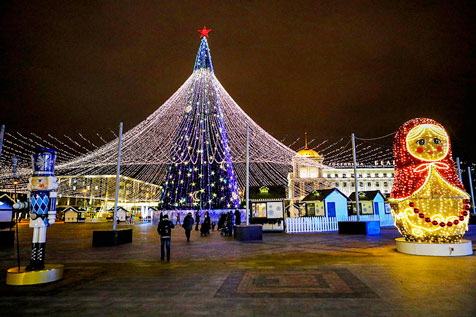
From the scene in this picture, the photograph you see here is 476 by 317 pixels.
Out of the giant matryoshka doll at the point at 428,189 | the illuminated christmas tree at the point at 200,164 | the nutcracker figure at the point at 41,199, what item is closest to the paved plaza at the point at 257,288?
the nutcracker figure at the point at 41,199

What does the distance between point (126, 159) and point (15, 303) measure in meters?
15.1

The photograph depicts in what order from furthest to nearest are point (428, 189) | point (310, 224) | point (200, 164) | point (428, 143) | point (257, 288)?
1. point (200, 164)
2. point (310, 224)
3. point (428, 143)
4. point (428, 189)
5. point (257, 288)

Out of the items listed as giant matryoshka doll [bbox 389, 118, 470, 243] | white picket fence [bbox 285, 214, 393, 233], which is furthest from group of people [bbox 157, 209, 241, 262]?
giant matryoshka doll [bbox 389, 118, 470, 243]

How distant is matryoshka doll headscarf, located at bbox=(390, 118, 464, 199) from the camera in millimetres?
10781

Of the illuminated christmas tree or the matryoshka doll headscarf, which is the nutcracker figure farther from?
the illuminated christmas tree

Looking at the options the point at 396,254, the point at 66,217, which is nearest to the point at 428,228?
the point at 396,254

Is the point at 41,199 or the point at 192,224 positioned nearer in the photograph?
the point at 41,199

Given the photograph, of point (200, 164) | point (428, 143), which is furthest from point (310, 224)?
point (200, 164)

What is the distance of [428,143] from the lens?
11.0m

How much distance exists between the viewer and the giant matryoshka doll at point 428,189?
1031cm

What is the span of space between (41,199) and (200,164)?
72.9 feet

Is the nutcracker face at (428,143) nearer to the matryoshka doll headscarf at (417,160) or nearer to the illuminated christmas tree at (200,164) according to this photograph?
the matryoshka doll headscarf at (417,160)

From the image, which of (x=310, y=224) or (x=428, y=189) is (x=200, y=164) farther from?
(x=428, y=189)

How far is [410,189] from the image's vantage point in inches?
430
